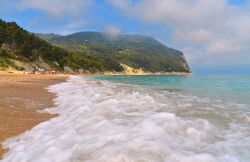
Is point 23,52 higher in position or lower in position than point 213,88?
higher

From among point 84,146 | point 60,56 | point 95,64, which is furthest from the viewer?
point 95,64

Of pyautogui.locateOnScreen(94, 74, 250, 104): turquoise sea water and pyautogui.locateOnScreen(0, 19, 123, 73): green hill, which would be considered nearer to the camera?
pyautogui.locateOnScreen(94, 74, 250, 104): turquoise sea water

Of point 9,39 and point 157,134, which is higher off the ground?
point 9,39

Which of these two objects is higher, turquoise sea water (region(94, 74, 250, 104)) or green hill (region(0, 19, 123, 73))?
green hill (region(0, 19, 123, 73))

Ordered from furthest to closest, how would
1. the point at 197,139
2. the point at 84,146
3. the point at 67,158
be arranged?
1. the point at 197,139
2. the point at 84,146
3. the point at 67,158

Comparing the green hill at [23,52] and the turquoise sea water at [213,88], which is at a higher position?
the green hill at [23,52]

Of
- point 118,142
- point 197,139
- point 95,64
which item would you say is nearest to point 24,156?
point 118,142

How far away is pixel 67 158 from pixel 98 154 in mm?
663

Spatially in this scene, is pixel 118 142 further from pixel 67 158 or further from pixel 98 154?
pixel 67 158

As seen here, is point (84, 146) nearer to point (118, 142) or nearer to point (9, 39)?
point (118, 142)

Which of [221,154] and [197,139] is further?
[197,139]

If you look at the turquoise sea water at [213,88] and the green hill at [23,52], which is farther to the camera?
the green hill at [23,52]

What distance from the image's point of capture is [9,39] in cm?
9800

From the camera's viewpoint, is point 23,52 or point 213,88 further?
point 23,52
